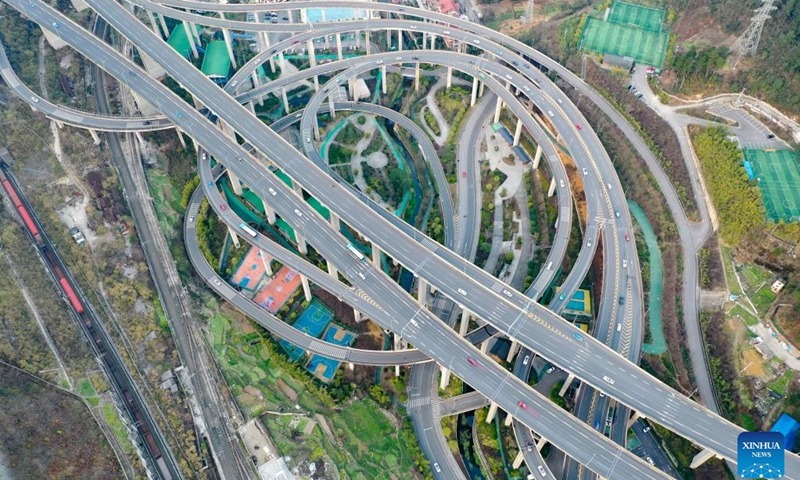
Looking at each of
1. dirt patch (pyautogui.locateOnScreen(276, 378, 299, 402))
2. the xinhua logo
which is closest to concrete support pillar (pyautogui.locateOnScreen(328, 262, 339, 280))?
dirt patch (pyautogui.locateOnScreen(276, 378, 299, 402))

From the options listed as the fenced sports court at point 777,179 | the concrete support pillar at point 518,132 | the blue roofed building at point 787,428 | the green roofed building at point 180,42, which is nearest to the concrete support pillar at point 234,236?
the green roofed building at point 180,42

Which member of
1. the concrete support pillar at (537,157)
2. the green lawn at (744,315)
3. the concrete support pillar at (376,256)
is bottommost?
the concrete support pillar at (376,256)

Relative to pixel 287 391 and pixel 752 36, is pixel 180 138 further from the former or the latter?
pixel 752 36

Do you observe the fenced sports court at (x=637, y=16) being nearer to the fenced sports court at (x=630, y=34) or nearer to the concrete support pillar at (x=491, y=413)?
the fenced sports court at (x=630, y=34)

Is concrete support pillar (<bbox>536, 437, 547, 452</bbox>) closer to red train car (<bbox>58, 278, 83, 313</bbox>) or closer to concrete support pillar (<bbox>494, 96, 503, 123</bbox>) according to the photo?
concrete support pillar (<bbox>494, 96, 503, 123</bbox>)

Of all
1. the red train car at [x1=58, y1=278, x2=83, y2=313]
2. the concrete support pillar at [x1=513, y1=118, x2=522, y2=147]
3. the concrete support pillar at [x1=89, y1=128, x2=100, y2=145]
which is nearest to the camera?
the red train car at [x1=58, y1=278, x2=83, y2=313]

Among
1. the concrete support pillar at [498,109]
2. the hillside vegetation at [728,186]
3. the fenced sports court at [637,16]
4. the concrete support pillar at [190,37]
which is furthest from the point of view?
the concrete support pillar at [190,37]
